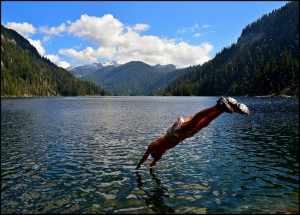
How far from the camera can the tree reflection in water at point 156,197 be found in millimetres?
13375

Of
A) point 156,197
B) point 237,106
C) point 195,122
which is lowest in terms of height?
point 156,197

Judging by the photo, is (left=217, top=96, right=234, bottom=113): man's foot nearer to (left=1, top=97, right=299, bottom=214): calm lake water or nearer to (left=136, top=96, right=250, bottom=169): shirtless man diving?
(left=136, top=96, right=250, bottom=169): shirtless man diving

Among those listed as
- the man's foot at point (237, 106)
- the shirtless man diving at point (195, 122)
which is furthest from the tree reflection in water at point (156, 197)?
the man's foot at point (237, 106)

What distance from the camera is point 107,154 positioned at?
26.5 m

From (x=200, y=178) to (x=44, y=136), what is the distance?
2678 cm

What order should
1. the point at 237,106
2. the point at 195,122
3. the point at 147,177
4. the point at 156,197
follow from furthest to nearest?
the point at 147,177
the point at 156,197
the point at 195,122
the point at 237,106

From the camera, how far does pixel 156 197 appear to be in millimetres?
14977

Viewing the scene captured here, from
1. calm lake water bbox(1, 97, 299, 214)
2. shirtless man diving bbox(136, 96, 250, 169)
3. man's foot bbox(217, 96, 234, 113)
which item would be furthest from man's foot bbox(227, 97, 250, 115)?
calm lake water bbox(1, 97, 299, 214)

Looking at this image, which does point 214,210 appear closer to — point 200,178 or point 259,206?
point 259,206

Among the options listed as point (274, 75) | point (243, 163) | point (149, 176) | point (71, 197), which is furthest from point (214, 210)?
point (274, 75)

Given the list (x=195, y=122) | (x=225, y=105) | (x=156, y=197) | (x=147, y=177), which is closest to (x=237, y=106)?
(x=225, y=105)

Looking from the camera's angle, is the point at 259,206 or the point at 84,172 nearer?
the point at 259,206

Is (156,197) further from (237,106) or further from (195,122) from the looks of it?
(237,106)

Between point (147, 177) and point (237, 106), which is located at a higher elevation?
point (237, 106)
